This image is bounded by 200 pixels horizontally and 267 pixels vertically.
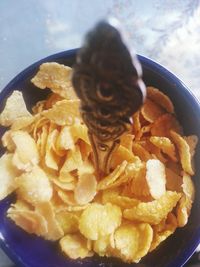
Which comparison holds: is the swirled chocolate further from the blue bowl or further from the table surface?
the table surface

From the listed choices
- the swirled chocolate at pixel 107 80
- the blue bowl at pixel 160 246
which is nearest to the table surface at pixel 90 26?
the blue bowl at pixel 160 246

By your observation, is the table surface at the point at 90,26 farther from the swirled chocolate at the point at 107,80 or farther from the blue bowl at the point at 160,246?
the swirled chocolate at the point at 107,80

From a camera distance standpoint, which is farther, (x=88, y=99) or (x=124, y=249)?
(x=124, y=249)

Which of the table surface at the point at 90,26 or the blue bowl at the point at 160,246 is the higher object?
the table surface at the point at 90,26

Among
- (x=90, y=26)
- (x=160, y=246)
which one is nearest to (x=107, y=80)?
(x=160, y=246)

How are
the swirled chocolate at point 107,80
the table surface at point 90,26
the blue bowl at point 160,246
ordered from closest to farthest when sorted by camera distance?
1. the swirled chocolate at point 107,80
2. the blue bowl at point 160,246
3. the table surface at point 90,26

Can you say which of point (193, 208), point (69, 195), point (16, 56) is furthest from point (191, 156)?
point (16, 56)

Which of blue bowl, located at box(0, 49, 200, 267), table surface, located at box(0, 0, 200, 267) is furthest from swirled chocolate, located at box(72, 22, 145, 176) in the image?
table surface, located at box(0, 0, 200, 267)

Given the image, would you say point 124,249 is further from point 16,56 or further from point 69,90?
point 16,56
